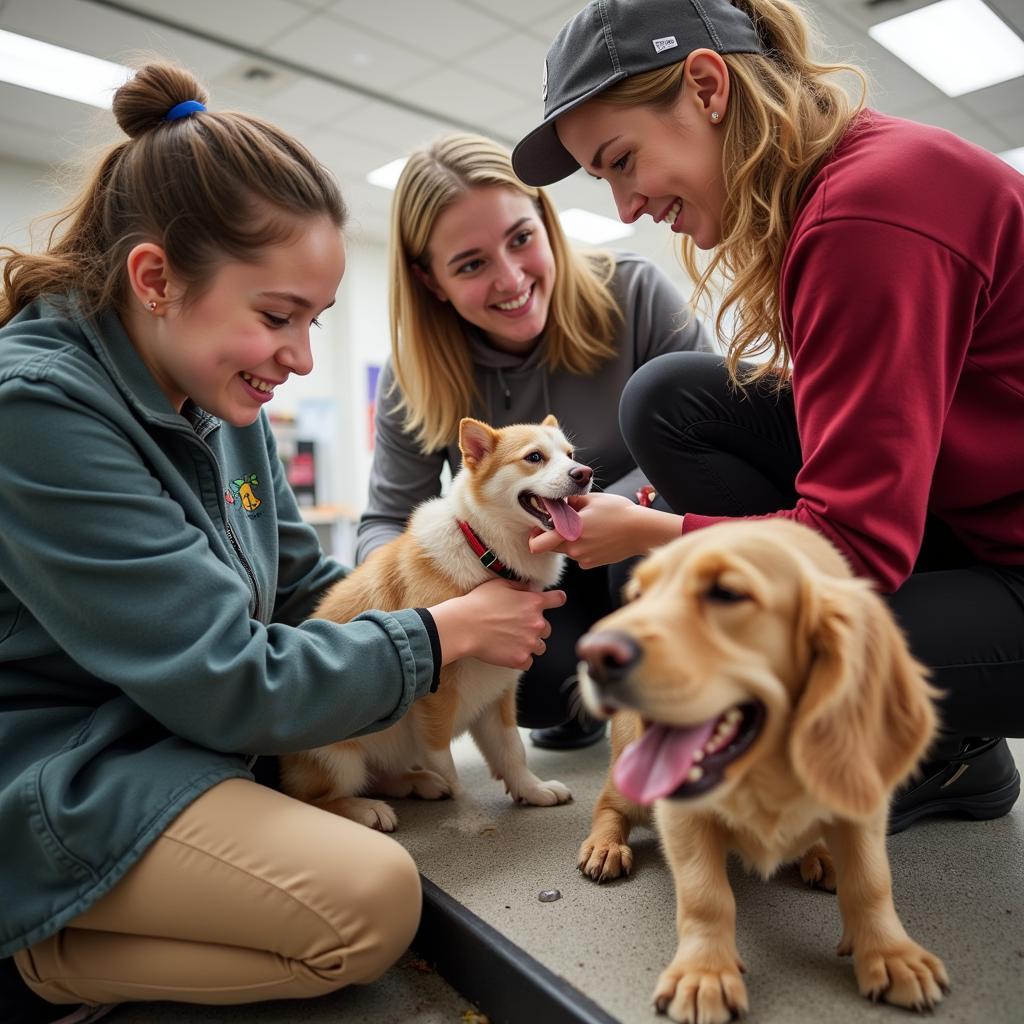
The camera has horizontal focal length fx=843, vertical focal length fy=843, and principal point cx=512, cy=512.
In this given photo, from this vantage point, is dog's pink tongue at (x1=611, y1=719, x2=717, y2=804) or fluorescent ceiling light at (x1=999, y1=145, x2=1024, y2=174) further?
fluorescent ceiling light at (x1=999, y1=145, x2=1024, y2=174)

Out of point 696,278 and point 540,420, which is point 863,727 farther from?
point 540,420

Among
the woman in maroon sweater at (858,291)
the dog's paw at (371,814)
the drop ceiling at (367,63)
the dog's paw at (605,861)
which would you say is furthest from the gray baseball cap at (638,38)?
the drop ceiling at (367,63)

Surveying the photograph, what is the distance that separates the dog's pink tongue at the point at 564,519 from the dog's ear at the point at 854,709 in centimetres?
73

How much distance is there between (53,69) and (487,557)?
15.2ft

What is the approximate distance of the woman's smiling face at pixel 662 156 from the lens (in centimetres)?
133

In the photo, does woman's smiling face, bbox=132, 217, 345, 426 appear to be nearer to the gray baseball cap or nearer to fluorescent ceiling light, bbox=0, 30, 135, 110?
the gray baseball cap

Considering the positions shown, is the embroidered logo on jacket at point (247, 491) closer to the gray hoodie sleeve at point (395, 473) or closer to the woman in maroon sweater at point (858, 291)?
the woman in maroon sweater at point (858, 291)

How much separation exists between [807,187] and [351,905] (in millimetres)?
1165

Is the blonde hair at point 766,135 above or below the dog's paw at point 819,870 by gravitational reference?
above

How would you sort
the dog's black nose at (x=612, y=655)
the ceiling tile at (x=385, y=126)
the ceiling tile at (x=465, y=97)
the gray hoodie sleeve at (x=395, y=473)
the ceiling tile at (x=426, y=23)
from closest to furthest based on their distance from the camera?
the dog's black nose at (x=612, y=655) → the gray hoodie sleeve at (x=395, y=473) → the ceiling tile at (x=426, y=23) → the ceiling tile at (x=465, y=97) → the ceiling tile at (x=385, y=126)

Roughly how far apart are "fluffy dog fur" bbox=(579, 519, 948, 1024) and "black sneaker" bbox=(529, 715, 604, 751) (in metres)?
1.19

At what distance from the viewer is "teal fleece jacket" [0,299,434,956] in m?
1.04

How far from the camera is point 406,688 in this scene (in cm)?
123

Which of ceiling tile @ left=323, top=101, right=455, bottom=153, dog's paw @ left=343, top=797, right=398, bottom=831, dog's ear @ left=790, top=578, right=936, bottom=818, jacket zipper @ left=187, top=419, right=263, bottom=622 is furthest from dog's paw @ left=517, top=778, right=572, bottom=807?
ceiling tile @ left=323, top=101, right=455, bottom=153
